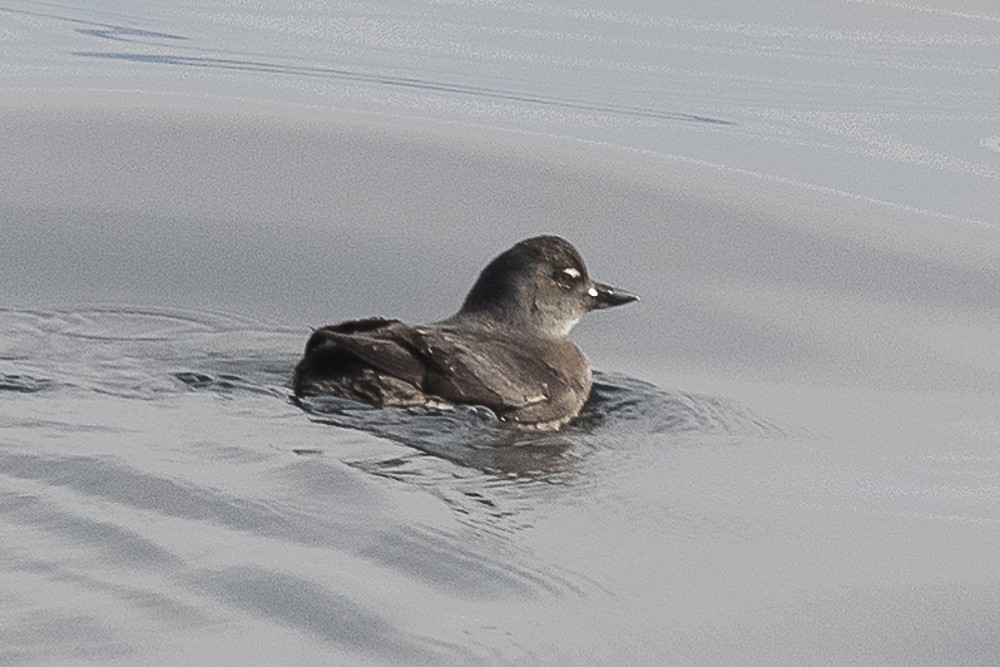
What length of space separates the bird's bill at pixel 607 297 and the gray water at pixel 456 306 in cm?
26

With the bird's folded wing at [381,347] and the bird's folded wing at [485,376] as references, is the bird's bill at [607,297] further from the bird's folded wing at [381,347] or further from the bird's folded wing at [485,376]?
the bird's folded wing at [381,347]

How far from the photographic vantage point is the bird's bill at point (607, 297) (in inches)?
374

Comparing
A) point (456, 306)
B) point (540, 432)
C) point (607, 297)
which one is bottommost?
point (540, 432)

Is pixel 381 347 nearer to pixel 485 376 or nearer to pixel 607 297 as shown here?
pixel 485 376

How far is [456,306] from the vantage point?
995 centimetres

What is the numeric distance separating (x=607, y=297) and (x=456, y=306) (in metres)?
0.81

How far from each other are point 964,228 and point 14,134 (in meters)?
5.31

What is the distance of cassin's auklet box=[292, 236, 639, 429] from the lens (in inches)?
316

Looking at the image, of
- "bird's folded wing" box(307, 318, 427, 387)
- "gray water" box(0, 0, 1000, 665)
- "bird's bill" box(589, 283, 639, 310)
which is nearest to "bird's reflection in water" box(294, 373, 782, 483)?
"gray water" box(0, 0, 1000, 665)

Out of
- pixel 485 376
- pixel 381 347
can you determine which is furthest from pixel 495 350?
pixel 381 347

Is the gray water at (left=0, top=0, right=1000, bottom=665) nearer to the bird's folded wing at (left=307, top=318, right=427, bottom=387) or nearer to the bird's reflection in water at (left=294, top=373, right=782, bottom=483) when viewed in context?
the bird's reflection in water at (left=294, top=373, right=782, bottom=483)

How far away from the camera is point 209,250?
33.4 ft

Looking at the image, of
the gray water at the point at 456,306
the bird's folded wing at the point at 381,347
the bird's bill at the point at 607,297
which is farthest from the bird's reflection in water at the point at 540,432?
the bird's bill at the point at 607,297

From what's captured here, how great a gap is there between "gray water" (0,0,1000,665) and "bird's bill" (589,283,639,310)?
0.86 ft
